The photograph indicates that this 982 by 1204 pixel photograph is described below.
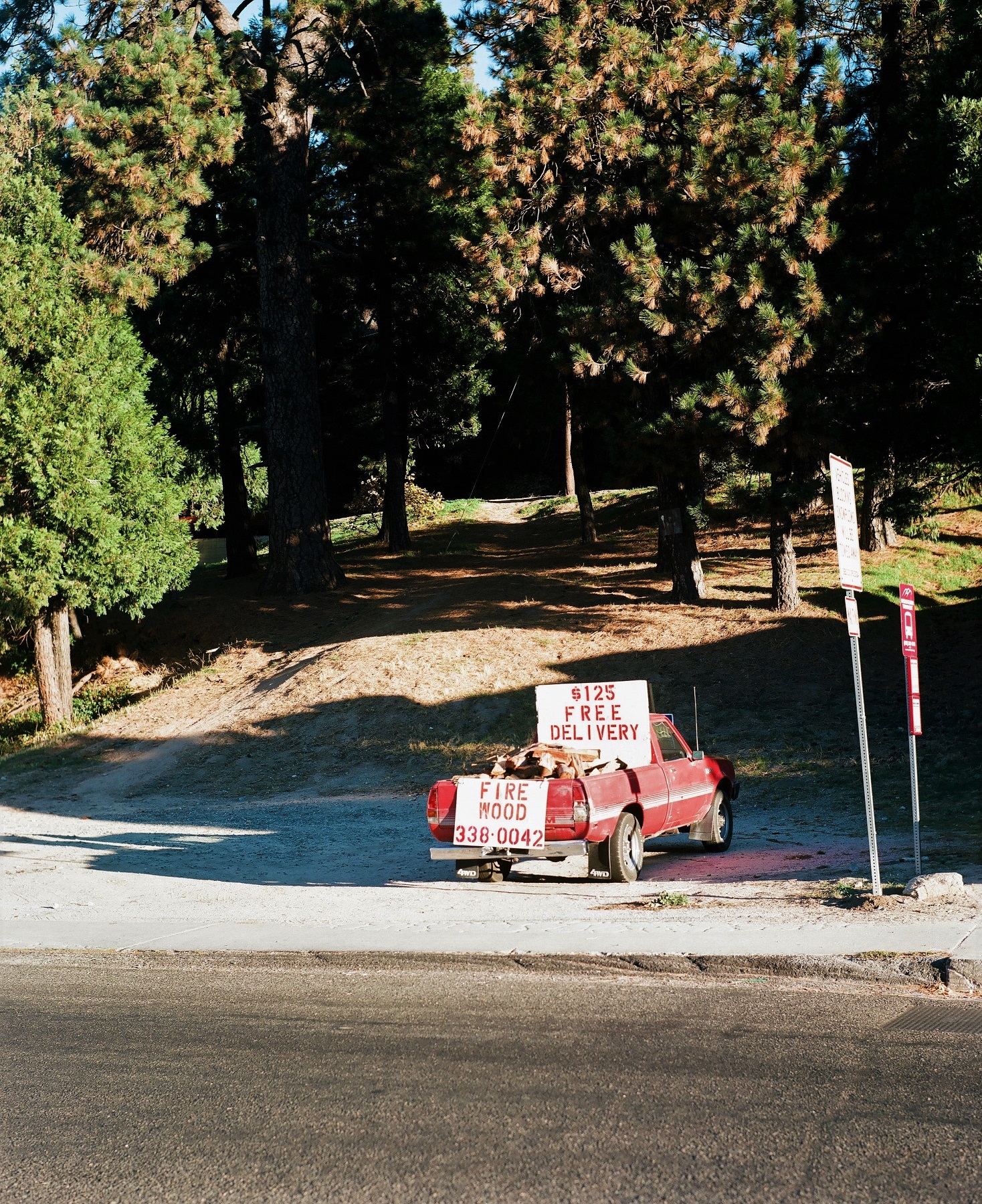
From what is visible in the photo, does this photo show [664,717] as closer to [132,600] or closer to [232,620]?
[132,600]

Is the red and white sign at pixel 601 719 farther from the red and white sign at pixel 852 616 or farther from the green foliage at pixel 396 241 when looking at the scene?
the green foliage at pixel 396 241

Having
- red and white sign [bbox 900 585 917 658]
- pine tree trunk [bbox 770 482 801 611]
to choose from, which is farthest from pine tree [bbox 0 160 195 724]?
red and white sign [bbox 900 585 917 658]

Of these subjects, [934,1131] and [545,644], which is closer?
[934,1131]

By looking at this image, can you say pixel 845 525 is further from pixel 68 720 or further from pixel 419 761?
pixel 68 720

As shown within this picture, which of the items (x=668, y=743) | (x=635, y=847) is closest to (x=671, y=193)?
(x=668, y=743)

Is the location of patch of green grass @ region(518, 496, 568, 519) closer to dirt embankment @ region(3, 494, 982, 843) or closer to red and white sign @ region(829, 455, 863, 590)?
dirt embankment @ region(3, 494, 982, 843)

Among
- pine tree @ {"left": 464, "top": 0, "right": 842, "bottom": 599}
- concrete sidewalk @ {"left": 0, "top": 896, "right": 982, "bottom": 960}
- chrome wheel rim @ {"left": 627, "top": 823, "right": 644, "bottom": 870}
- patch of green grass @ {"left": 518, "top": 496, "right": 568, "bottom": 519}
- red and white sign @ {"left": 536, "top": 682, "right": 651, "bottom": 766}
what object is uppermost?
pine tree @ {"left": 464, "top": 0, "right": 842, "bottom": 599}

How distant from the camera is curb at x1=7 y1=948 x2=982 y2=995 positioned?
7230 mm

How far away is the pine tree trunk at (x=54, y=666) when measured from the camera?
2394cm

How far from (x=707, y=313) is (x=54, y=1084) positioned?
690 inches

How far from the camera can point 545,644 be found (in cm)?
2272

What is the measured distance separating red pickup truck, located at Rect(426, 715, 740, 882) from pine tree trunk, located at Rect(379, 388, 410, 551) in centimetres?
2354

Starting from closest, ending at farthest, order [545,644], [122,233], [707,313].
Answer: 1. [707,313]
2. [545,644]
3. [122,233]

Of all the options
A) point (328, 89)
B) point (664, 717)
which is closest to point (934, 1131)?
point (664, 717)
